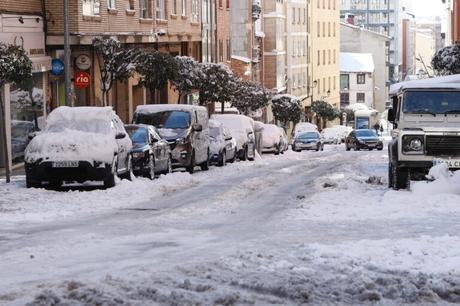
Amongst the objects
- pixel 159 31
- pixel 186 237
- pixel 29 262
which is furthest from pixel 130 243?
pixel 159 31

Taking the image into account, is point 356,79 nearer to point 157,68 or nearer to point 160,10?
point 160,10

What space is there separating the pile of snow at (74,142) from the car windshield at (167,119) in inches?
251

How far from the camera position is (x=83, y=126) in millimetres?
20188

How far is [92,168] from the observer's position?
18.5m

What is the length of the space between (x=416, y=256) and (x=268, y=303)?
252cm

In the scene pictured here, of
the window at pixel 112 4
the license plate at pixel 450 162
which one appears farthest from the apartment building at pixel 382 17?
the license plate at pixel 450 162

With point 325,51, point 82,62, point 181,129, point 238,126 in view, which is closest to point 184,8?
point 238,126

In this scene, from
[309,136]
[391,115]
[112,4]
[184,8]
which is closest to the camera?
[391,115]

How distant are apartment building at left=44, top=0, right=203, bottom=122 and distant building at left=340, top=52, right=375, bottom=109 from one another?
75341mm

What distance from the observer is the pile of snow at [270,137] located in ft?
165

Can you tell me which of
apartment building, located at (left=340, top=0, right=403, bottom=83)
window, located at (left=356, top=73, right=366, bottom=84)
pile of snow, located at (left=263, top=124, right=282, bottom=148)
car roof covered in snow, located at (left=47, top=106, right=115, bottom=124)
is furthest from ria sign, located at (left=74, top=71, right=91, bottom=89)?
apartment building, located at (left=340, top=0, right=403, bottom=83)

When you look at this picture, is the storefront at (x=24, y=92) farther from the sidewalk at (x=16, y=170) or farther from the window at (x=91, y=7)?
the window at (x=91, y=7)

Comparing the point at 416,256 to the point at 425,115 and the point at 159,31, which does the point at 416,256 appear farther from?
the point at 159,31

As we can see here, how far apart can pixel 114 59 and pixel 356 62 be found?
102m
